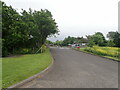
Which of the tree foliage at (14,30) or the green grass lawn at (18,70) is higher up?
the tree foliage at (14,30)

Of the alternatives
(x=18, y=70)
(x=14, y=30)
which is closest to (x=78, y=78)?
(x=18, y=70)

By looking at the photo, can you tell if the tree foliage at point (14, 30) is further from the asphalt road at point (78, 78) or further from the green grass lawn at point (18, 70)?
the asphalt road at point (78, 78)

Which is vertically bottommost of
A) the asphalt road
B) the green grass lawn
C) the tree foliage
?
the asphalt road

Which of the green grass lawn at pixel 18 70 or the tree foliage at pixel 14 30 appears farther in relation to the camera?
the tree foliage at pixel 14 30

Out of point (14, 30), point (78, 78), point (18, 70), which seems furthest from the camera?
point (14, 30)

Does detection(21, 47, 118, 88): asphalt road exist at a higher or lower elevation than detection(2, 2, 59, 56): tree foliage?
lower

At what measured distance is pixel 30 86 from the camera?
2.85 metres

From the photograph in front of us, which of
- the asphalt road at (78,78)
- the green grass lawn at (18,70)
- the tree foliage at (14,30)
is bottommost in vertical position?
the asphalt road at (78,78)

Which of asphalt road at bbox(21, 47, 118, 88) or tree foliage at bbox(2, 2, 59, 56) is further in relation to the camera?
tree foliage at bbox(2, 2, 59, 56)

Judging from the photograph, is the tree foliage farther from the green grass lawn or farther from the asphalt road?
the asphalt road

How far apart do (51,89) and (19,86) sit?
1.23 meters

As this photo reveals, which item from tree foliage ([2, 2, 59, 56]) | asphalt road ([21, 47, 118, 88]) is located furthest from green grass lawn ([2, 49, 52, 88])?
tree foliage ([2, 2, 59, 56])

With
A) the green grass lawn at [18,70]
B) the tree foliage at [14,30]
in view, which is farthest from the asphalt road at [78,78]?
the tree foliage at [14,30]

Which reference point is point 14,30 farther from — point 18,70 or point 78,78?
point 78,78
